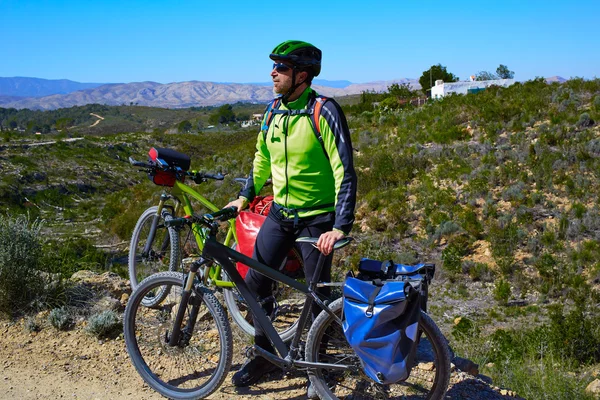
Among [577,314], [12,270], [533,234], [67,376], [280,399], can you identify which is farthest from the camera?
[533,234]

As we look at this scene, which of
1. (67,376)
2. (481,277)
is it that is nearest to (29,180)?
(481,277)

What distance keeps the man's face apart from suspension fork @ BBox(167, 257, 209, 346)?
44.4 inches

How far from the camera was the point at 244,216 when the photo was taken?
3998 millimetres

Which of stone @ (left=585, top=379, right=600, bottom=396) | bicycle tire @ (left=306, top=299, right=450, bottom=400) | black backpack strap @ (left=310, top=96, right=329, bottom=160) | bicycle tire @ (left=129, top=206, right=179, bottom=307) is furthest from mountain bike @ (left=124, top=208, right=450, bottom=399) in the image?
stone @ (left=585, top=379, right=600, bottom=396)

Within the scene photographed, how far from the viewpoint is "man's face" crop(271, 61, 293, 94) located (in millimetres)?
3014

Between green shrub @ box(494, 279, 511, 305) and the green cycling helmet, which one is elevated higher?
the green cycling helmet

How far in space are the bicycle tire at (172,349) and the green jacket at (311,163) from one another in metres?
0.82

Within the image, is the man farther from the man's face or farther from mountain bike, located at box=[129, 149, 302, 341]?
mountain bike, located at box=[129, 149, 302, 341]

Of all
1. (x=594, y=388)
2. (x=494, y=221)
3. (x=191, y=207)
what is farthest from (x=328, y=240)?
(x=494, y=221)

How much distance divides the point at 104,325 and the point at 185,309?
4.65 ft

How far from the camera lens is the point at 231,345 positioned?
123 inches

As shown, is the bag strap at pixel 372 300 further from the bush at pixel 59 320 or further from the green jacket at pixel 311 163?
the bush at pixel 59 320

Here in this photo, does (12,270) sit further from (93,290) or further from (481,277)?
(481,277)

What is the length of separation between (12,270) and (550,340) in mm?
6545
